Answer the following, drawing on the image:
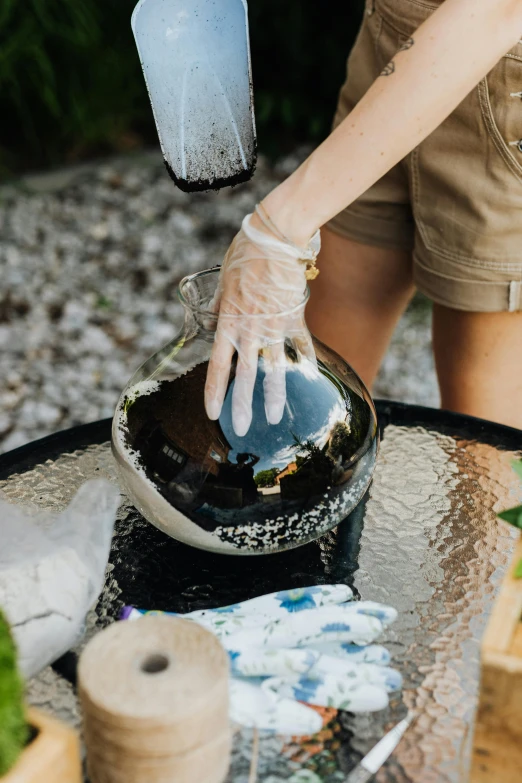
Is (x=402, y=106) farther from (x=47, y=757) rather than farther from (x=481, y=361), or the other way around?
(x=47, y=757)

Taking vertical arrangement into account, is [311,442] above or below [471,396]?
above

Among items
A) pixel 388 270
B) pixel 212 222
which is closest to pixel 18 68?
pixel 212 222

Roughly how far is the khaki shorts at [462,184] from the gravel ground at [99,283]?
1339mm

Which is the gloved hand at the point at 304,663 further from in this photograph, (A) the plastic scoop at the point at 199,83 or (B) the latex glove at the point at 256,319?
(A) the plastic scoop at the point at 199,83

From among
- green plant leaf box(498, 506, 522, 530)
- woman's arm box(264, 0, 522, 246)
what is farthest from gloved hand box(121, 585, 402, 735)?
woman's arm box(264, 0, 522, 246)

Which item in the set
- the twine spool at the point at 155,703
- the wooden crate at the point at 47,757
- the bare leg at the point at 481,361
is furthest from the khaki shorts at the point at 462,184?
the wooden crate at the point at 47,757

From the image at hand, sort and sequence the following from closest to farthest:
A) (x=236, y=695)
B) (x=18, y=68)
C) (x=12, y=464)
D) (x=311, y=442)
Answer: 1. (x=236, y=695)
2. (x=311, y=442)
3. (x=12, y=464)
4. (x=18, y=68)

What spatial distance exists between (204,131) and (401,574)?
0.52m

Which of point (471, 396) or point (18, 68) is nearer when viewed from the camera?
point (471, 396)

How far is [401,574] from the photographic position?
0.94 metres

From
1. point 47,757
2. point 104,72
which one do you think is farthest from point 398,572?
point 104,72

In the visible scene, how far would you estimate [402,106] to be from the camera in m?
0.94

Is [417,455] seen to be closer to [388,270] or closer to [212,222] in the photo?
[388,270]

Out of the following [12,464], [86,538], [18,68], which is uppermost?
[86,538]
